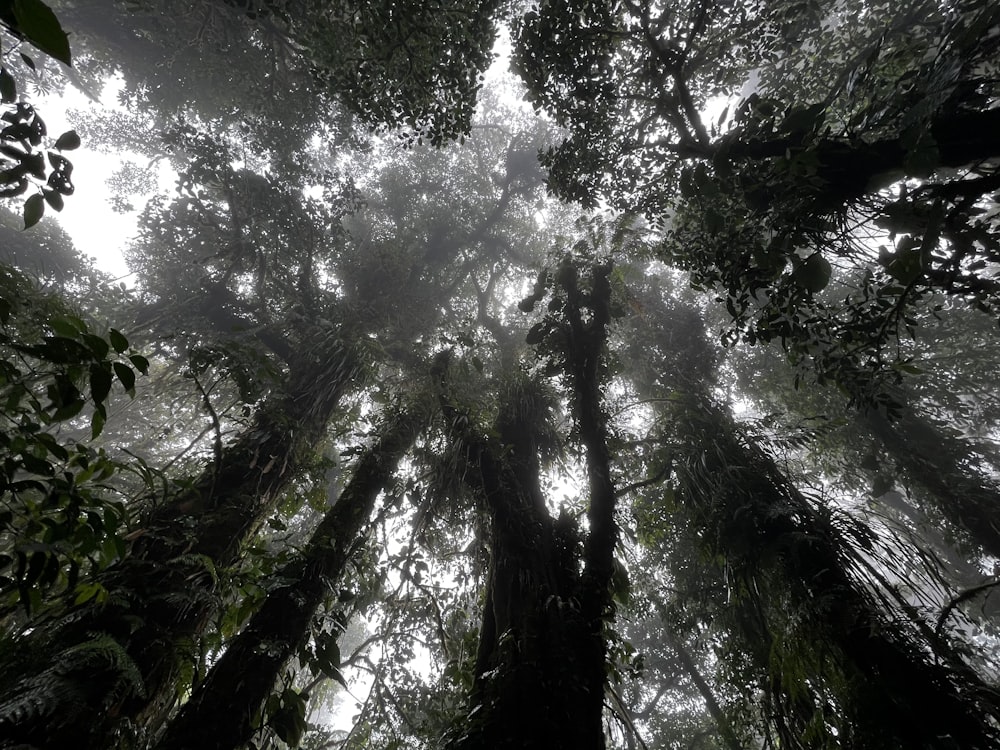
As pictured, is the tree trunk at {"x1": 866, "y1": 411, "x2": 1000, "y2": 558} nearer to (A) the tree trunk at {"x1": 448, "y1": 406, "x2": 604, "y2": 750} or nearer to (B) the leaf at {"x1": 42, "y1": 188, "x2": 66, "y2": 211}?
(A) the tree trunk at {"x1": 448, "y1": 406, "x2": 604, "y2": 750}

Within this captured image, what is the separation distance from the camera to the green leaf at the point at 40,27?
0.75 m

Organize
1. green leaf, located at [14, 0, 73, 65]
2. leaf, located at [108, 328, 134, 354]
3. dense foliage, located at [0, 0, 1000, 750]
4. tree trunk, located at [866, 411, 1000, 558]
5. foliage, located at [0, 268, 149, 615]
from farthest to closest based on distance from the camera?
tree trunk, located at [866, 411, 1000, 558]
dense foliage, located at [0, 0, 1000, 750]
leaf, located at [108, 328, 134, 354]
foliage, located at [0, 268, 149, 615]
green leaf, located at [14, 0, 73, 65]

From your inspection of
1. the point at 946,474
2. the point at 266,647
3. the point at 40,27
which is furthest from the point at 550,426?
the point at 946,474

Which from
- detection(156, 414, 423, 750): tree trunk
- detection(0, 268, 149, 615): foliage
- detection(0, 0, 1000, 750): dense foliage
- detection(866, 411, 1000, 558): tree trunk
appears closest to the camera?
detection(0, 268, 149, 615): foliage

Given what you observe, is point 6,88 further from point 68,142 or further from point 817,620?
point 817,620

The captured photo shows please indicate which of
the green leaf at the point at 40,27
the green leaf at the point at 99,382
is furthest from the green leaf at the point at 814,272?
the green leaf at the point at 99,382

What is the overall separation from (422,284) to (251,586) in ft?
33.3

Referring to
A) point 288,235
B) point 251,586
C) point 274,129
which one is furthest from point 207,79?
point 251,586

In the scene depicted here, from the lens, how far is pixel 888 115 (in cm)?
257

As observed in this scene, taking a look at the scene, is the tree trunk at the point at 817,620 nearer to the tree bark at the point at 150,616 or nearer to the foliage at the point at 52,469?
the foliage at the point at 52,469

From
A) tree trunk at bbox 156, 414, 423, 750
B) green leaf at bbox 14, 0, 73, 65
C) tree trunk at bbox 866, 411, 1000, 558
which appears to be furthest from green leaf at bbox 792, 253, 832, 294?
tree trunk at bbox 866, 411, 1000, 558

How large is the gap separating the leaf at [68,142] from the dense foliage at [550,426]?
0.01 meters

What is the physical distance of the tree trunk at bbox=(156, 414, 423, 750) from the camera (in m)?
2.83

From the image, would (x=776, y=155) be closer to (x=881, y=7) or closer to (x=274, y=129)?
(x=881, y=7)
